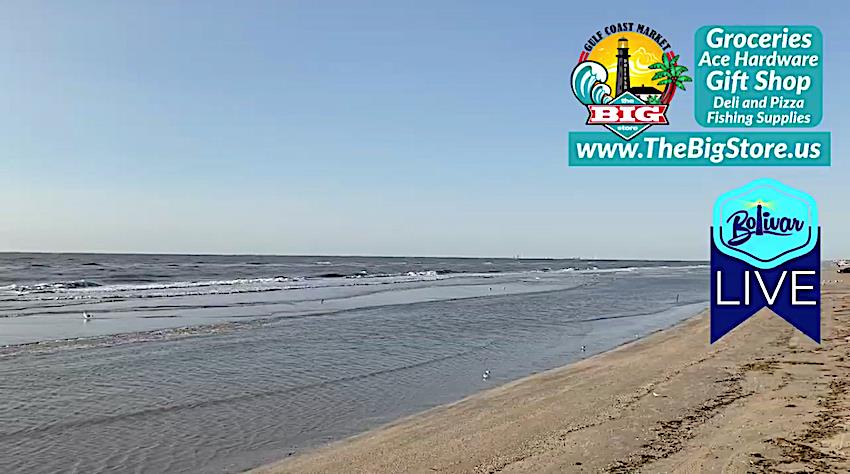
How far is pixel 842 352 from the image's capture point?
11883mm

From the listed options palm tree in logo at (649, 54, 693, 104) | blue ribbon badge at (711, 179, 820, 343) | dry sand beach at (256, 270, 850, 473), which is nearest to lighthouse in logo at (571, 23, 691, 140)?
palm tree in logo at (649, 54, 693, 104)

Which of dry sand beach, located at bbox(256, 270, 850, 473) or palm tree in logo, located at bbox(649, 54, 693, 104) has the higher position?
palm tree in logo, located at bbox(649, 54, 693, 104)

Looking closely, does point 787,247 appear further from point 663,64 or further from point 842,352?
point 663,64

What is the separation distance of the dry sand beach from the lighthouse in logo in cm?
455

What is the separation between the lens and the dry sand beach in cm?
640

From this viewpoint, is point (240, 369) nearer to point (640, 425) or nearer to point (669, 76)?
point (640, 425)

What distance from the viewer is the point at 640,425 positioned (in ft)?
25.3

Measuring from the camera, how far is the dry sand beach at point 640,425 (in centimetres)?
640

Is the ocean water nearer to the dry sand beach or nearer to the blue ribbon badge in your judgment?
the dry sand beach

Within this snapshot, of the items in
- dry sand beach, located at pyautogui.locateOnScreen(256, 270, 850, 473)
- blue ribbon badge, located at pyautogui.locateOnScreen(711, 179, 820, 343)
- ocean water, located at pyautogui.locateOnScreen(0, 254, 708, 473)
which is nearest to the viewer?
dry sand beach, located at pyautogui.locateOnScreen(256, 270, 850, 473)

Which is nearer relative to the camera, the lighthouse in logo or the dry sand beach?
the dry sand beach

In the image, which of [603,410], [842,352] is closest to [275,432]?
[603,410]

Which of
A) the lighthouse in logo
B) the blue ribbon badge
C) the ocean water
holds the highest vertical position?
the lighthouse in logo

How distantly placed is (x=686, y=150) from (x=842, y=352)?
5.05 m
